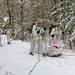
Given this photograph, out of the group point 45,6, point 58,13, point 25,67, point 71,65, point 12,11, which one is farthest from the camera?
point 12,11

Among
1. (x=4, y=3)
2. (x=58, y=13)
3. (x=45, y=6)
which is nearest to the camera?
(x=58, y=13)

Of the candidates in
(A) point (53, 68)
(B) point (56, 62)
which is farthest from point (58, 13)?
(A) point (53, 68)

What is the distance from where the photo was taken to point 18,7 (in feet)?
104

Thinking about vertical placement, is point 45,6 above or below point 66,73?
above

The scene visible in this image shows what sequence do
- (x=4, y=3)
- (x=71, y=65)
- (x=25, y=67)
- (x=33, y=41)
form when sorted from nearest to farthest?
1. (x=25, y=67)
2. (x=71, y=65)
3. (x=33, y=41)
4. (x=4, y=3)

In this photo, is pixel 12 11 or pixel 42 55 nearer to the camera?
pixel 42 55

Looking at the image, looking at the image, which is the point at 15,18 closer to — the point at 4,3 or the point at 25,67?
the point at 4,3

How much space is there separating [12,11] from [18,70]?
982 inches

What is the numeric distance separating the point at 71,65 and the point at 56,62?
817 millimetres

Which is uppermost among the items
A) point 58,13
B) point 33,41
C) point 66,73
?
point 58,13

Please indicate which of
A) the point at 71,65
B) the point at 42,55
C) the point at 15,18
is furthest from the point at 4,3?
the point at 71,65

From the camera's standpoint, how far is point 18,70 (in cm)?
926

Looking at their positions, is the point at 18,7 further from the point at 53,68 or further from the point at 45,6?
the point at 53,68

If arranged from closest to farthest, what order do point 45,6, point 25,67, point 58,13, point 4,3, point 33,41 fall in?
point 25,67
point 33,41
point 58,13
point 45,6
point 4,3
